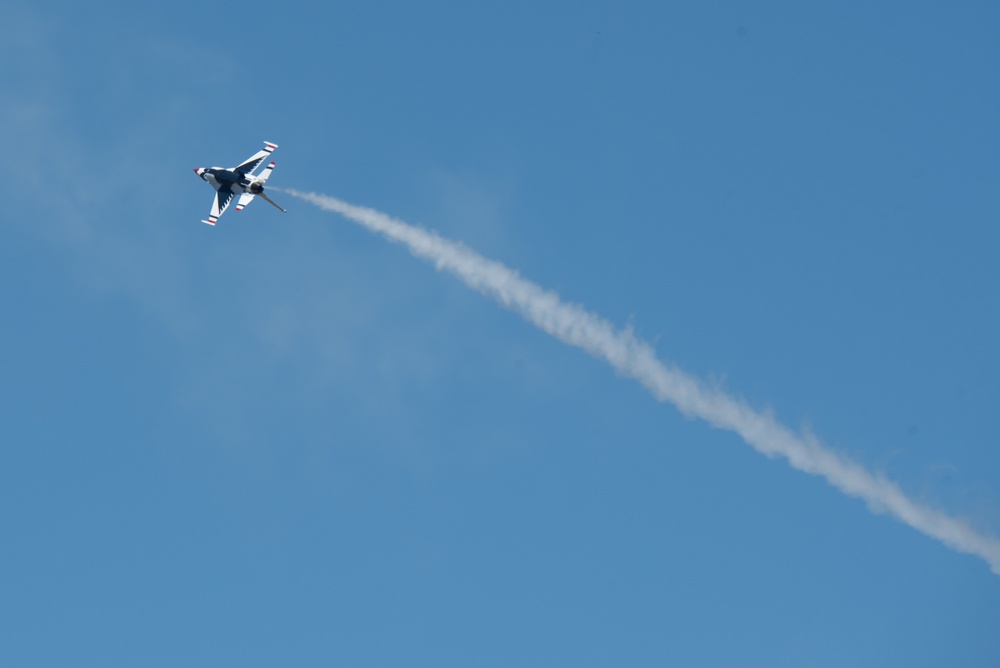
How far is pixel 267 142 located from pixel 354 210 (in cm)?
924

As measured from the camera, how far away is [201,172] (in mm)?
116625

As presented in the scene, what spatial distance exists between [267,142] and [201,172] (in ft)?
19.8

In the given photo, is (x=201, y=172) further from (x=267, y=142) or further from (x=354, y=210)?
(x=354, y=210)

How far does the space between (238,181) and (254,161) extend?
222 cm

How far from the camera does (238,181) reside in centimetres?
11394

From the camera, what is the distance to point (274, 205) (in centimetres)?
11269

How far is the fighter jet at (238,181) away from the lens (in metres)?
113

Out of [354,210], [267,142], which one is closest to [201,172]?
[267,142]

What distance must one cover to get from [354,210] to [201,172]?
13.3 meters

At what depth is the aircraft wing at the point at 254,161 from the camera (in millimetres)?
114312

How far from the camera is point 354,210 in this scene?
114438 millimetres

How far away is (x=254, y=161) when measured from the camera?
115 metres

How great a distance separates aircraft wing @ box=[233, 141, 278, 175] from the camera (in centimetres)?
11431
